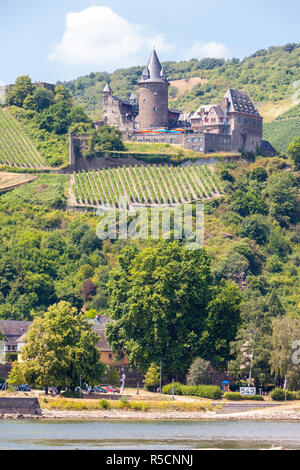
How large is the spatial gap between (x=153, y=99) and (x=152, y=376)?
213 ft

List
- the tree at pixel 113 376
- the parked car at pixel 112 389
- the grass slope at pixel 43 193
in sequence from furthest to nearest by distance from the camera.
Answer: the grass slope at pixel 43 193 < the tree at pixel 113 376 < the parked car at pixel 112 389

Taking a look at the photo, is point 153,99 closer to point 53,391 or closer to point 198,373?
point 198,373

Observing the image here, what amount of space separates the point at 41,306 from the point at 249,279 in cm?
2080

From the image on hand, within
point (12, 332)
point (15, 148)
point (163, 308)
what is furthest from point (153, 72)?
point (163, 308)

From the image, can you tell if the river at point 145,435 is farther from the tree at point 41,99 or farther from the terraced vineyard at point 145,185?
the tree at point 41,99

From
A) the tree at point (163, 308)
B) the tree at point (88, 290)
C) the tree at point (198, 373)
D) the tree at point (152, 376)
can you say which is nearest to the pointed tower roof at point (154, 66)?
the tree at point (88, 290)

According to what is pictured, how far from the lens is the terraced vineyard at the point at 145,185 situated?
119 metres

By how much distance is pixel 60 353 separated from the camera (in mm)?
68500

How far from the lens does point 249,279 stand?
106125 mm

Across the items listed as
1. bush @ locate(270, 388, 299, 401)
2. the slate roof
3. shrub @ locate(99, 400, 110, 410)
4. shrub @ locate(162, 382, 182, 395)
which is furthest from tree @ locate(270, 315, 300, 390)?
the slate roof

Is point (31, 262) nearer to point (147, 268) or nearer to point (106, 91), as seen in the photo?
point (147, 268)

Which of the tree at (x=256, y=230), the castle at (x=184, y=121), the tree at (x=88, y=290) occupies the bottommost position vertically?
the tree at (x=88, y=290)

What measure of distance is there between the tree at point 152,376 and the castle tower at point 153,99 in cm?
6306

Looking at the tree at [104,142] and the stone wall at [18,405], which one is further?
the tree at [104,142]
